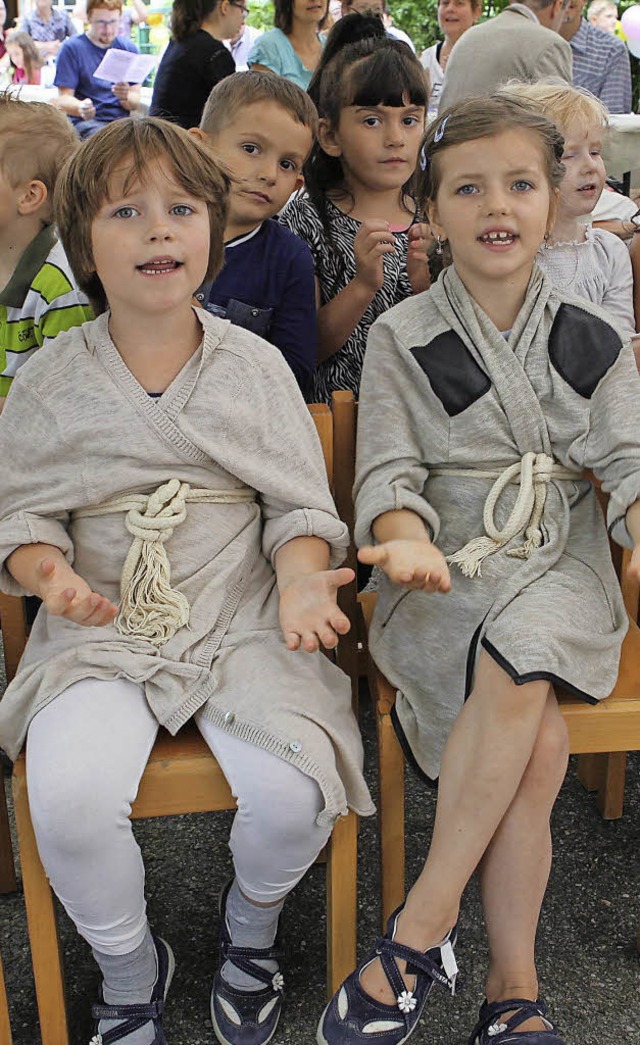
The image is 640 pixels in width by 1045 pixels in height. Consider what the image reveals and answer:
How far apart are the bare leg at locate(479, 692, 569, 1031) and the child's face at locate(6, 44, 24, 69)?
6431 millimetres

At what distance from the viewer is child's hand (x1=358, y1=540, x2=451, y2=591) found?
144 cm

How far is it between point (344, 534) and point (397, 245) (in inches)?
39.5

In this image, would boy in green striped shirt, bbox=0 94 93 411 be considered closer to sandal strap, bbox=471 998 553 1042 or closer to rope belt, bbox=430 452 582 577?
rope belt, bbox=430 452 582 577

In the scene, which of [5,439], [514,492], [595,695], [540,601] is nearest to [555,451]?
[514,492]

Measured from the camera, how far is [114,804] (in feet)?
4.49

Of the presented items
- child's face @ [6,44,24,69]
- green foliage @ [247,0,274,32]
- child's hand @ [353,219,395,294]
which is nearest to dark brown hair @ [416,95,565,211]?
child's hand @ [353,219,395,294]

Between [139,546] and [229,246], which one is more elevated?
[229,246]

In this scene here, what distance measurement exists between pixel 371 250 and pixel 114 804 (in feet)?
3.92

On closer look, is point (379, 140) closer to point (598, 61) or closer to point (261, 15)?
point (598, 61)

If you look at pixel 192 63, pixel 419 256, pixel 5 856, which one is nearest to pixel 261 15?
pixel 192 63

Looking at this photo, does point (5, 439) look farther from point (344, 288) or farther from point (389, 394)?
point (344, 288)

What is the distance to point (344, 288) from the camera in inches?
88.6

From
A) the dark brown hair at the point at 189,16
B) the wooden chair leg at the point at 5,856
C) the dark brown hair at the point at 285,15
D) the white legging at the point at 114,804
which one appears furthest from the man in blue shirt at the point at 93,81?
the white legging at the point at 114,804

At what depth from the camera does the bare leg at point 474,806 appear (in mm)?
1425
